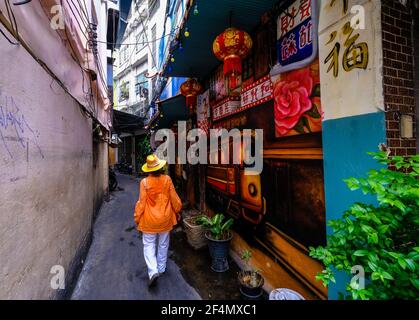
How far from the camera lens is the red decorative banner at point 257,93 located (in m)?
3.77

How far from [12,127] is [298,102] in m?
3.32

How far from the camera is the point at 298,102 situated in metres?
3.05

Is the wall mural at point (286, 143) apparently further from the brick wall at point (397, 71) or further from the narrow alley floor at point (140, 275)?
the narrow alley floor at point (140, 275)

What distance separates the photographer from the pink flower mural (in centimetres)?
279

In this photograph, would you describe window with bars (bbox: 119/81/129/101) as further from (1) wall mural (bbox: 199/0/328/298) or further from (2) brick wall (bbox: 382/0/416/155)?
(2) brick wall (bbox: 382/0/416/155)

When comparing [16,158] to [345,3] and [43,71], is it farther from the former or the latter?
[345,3]

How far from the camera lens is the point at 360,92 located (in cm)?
219

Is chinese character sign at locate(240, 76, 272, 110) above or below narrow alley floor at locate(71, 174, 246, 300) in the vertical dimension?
above

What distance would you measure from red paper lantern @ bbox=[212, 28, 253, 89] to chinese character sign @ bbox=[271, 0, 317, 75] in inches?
21.3

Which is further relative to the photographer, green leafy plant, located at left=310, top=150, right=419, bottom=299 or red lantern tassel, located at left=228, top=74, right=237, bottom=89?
red lantern tassel, located at left=228, top=74, right=237, bottom=89

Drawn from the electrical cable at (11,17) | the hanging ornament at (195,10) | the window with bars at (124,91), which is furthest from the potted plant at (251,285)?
the window with bars at (124,91)

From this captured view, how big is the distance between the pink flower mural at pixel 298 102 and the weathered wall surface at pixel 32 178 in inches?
129

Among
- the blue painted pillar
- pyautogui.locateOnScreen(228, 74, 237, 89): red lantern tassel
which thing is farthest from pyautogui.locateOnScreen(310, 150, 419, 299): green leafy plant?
pyautogui.locateOnScreen(228, 74, 237, 89): red lantern tassel

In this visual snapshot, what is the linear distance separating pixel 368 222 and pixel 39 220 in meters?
3.40
